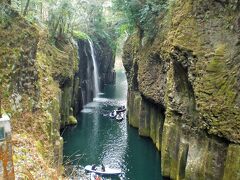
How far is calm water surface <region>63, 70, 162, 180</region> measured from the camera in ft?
81.9

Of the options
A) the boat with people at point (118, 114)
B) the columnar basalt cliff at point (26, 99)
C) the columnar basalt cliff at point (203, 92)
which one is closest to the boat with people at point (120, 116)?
the boat with people at point (118, 114)

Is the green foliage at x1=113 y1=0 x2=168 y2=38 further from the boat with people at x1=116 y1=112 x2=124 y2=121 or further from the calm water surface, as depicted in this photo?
the boat with people at x1=116 y1=112 x2=124 y2=121

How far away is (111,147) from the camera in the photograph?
29.1 m

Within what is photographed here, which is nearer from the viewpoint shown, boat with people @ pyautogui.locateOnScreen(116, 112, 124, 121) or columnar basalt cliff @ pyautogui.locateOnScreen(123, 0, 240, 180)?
columnar basalt cliff @ pyautogui.locateOnScreen(123, 0, 240, 180)

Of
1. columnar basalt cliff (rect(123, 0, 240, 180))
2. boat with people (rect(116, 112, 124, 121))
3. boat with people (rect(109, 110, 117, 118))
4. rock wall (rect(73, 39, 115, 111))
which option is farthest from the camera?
rock wall (rect(73, 39, 115, 111))

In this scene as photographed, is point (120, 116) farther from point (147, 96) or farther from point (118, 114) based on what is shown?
point (147, 96)

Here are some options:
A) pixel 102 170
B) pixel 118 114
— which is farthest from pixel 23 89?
pixel 118 114

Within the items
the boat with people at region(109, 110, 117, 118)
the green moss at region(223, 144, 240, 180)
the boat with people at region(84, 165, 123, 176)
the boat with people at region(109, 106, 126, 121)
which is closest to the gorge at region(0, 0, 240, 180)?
the green moss at region(223, 144, 240, 180)

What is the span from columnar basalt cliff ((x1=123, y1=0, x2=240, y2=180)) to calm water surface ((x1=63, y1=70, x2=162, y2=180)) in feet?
10.4

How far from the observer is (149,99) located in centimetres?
3002

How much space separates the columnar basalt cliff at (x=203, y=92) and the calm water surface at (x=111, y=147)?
3.17 m

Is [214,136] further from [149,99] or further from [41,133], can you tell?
[149,99]

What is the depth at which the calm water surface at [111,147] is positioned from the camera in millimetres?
24956

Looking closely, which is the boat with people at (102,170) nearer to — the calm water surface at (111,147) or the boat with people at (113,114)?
the calm water surface at (111,147)
